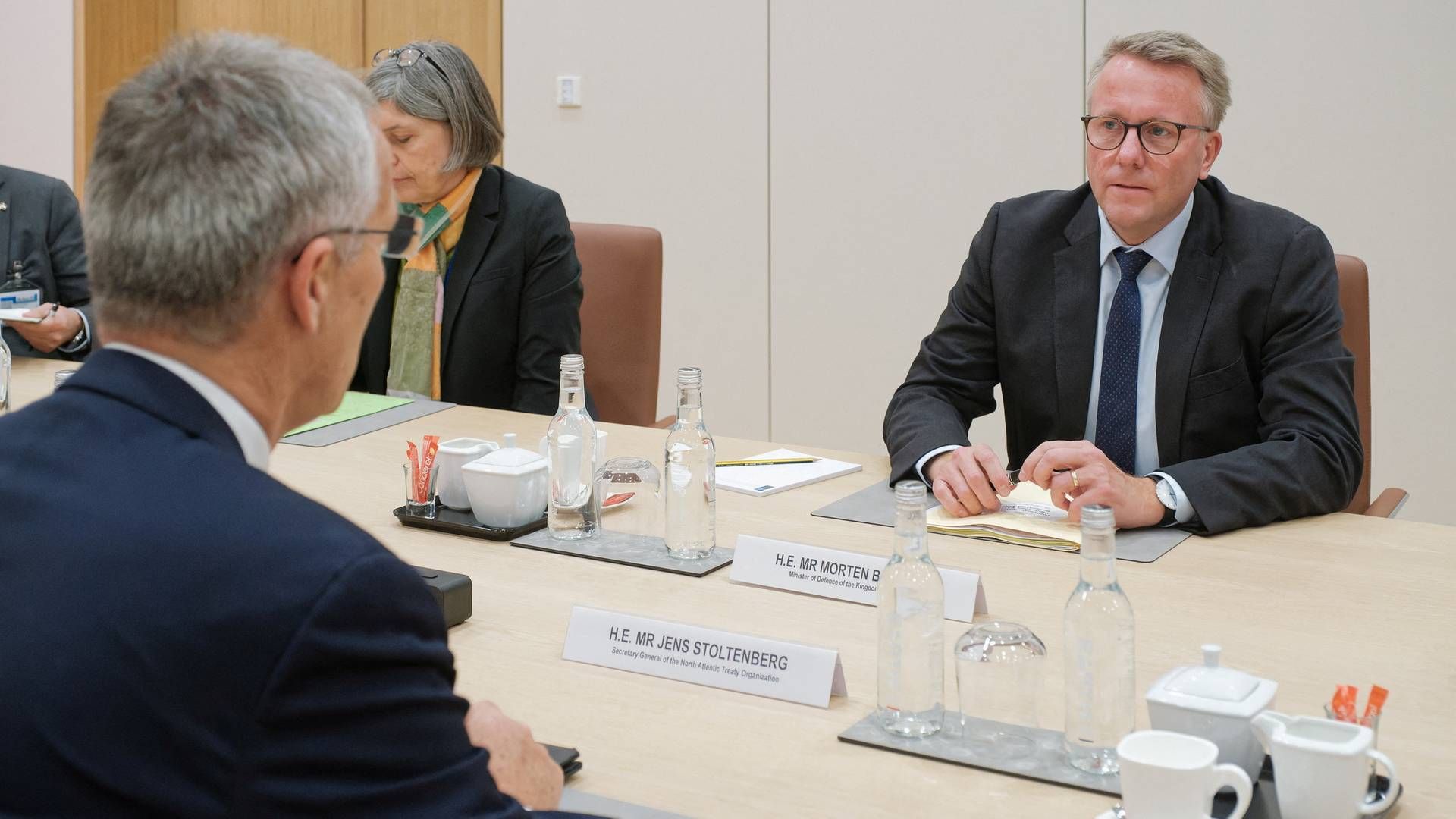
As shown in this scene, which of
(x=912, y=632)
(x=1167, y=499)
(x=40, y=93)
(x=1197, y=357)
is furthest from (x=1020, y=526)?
(x=40, y=93)

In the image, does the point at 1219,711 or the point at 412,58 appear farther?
the point at 412,58

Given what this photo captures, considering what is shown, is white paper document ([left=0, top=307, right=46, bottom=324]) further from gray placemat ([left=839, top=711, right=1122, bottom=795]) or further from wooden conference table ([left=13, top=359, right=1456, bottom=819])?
gray placemat ([left=839, top=711, right=1122, bottom=795])

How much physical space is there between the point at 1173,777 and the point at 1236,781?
0.05 m

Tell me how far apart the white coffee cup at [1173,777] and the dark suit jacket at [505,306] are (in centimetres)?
209

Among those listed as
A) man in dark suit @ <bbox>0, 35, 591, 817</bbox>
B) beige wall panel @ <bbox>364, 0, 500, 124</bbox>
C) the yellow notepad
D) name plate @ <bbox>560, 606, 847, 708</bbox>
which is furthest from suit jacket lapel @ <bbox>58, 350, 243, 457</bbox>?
beige wall panel @ <bbox>364, 0, 500, 124</bbox>

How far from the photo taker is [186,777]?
0.87m

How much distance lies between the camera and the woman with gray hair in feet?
9.88

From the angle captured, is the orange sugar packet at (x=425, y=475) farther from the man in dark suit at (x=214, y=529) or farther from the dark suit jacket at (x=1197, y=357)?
the man in dark suit at (x=214, y=529)

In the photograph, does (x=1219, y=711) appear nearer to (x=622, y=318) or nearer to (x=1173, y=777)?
(x=1173, y=777)

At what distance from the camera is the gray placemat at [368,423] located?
2.49 m

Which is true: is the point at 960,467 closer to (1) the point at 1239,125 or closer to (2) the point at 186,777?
(2) the point at 186,777

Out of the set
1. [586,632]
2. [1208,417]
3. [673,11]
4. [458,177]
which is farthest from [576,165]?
[586,632]

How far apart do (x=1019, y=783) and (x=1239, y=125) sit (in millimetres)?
3163

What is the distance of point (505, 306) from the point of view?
3062 millimetres
